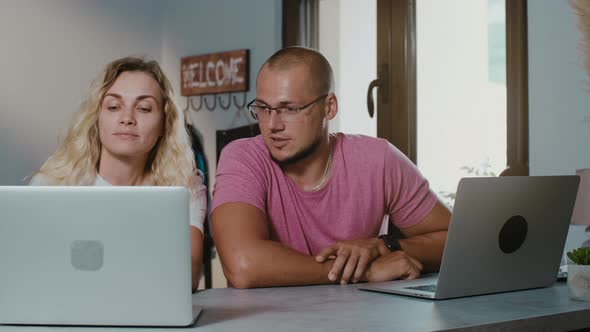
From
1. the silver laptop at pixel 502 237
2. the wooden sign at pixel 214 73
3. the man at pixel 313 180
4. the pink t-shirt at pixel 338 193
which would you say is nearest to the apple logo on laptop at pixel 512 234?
the silver laptop at pixel 502 237

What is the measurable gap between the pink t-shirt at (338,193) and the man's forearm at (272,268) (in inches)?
12.1

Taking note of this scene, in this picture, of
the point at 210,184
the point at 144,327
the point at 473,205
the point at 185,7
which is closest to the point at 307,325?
the point at 144,327

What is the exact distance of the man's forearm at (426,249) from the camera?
80.2 inches

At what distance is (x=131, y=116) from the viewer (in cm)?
226

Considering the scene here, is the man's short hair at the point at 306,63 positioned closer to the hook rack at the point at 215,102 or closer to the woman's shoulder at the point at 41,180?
the woman's shoulder at the point at 41,180

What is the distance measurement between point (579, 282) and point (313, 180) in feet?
2.95

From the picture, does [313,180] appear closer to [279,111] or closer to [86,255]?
[279,111]

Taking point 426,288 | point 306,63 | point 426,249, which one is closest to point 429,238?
point 426,249

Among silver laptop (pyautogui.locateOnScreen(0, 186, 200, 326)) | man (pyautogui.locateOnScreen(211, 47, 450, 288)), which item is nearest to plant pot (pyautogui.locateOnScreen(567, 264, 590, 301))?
man (pyautogui.locateOnScreen(211, 47, 450, 288))

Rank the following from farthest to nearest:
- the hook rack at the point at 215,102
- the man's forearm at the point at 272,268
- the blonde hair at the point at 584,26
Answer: the hook rack at the point at 215,102, the blonde hair at the point at 584,26, the man's forearm at the point at 272,268

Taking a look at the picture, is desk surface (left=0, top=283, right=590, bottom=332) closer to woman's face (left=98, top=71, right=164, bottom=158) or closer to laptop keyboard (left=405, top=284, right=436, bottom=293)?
laptop keyboard (left=405, top=284, right=436, bottom=293)

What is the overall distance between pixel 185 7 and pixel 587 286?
12.7 ft

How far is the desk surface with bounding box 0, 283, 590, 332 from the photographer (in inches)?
47.9

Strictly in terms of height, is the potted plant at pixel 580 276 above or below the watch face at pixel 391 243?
below
